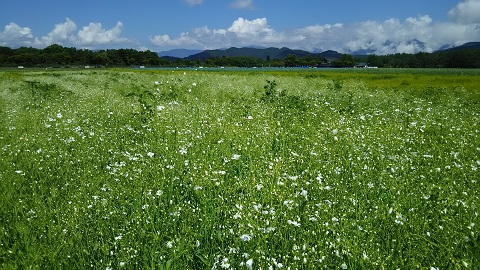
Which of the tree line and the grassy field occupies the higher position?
the tree line

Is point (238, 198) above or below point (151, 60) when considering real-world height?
below

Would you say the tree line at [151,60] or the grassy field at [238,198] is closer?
the grassy field at [238,198]

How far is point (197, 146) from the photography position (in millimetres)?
7504

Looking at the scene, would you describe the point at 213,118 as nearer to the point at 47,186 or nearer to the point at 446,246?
the point at 47,186

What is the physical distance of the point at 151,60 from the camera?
166 meters

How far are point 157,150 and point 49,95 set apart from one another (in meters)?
14.5

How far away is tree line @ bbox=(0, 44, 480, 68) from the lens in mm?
137950

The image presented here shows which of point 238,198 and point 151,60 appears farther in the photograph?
point 151,60

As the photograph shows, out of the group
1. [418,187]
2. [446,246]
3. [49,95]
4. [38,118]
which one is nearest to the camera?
[446,246]

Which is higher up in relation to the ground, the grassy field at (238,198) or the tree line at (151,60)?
the tree line at (151,60)

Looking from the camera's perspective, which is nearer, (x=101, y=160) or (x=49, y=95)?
(x=101, y=160)

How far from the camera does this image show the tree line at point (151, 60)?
5431 inches

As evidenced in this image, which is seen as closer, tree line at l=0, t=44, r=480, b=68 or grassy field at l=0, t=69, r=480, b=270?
grassy field at l=0, t=69, r=480, b=270

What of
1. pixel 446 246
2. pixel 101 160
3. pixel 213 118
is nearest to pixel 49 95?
pixel 213 118
